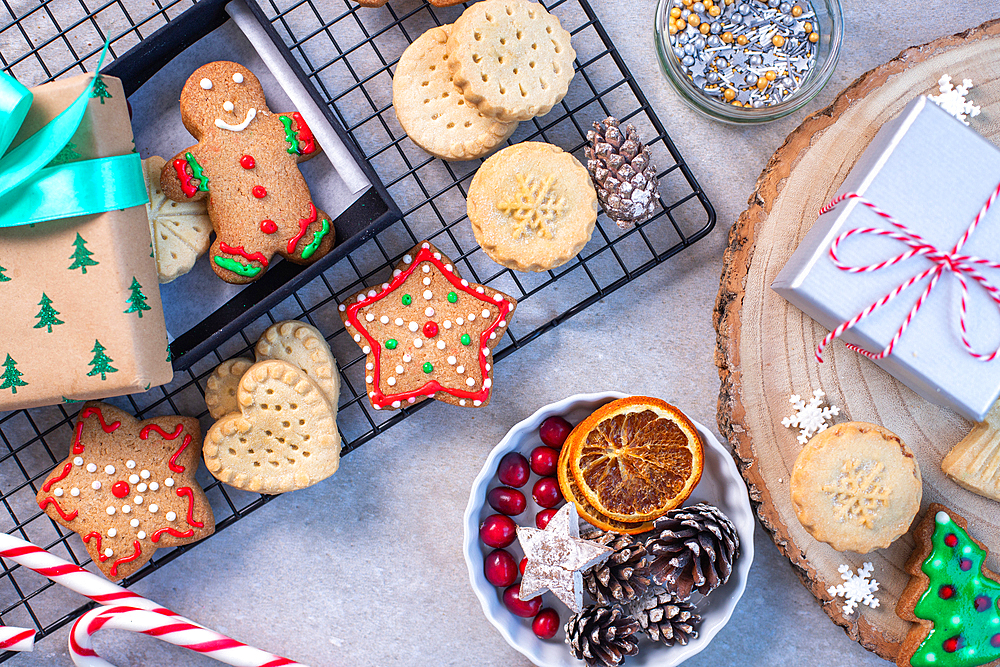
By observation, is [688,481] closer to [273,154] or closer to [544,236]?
[544,236]

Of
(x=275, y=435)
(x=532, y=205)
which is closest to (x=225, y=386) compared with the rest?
(x=275, y=435)

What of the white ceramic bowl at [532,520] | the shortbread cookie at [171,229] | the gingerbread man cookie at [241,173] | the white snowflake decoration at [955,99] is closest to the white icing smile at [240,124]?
the gingerbread man cookie at [241,173]

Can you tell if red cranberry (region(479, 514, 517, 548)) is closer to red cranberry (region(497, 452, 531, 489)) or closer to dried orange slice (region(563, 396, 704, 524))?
red cranberry (region(497, 452, 531, 489))

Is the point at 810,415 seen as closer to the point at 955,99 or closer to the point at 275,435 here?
the point at 955,99

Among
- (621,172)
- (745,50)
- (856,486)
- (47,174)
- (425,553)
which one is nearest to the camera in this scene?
(47,174)

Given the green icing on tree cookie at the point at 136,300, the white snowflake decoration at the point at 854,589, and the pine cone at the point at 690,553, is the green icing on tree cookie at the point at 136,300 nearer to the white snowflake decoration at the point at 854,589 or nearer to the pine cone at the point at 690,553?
the pine cone at the point at 690,553

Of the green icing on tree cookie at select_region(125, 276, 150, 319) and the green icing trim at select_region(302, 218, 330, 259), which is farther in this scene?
the green icing trim at select_region(302, 218, 330, 259)

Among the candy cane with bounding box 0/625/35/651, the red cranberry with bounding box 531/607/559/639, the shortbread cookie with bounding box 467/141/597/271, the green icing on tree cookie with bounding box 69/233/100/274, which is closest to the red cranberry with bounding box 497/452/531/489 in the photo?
the red cranberry with bounding box 531/607/559/639

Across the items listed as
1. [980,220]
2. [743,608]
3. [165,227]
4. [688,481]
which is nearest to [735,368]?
[688,481]
